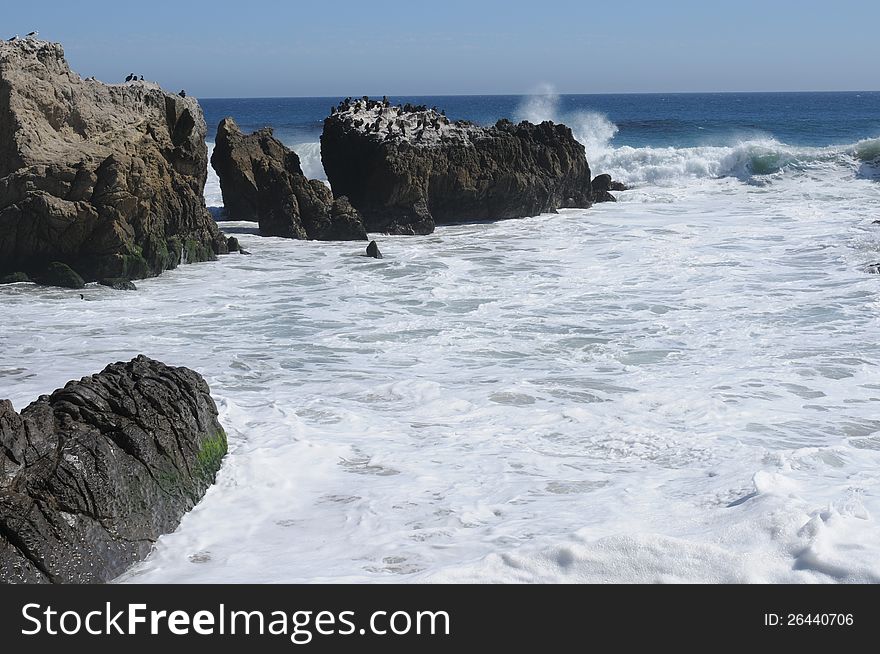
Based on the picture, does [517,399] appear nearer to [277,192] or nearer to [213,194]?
[277,192]

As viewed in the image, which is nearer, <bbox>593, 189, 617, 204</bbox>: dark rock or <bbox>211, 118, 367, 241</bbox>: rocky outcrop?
<bbox>211, 118, 367, 241</bbox>: rocky outcrop

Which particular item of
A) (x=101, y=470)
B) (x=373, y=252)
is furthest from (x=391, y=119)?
(x=101, y=470)

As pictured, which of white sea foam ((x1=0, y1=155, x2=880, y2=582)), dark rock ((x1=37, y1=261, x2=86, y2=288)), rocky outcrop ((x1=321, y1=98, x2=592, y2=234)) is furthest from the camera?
rocky outcrop ((x1=321, y1=98, x2=592, y2=234))

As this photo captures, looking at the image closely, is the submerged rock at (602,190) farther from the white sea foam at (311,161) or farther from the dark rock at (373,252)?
the dark rock at (373,252)

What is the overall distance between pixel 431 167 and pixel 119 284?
933 cm

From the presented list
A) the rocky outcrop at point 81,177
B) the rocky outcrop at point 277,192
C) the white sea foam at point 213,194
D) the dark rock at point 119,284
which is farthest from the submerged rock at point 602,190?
Result: the dark rock at point 119,284

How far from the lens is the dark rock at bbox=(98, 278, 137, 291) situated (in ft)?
49.4

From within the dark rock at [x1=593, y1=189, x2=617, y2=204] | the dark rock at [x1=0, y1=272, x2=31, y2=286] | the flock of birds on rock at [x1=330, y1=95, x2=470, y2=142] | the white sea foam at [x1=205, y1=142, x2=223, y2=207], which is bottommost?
the dark rock at [x1=0, y1=272, x2=31, y2=286]

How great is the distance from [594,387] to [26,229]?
933 centimetres

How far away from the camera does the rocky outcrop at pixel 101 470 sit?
18.0 feet

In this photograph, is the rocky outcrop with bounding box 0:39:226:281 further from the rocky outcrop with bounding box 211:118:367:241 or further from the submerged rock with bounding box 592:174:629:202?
the submerged rock with bounding box 592:174:629:202

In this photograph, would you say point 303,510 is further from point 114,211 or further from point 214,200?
point 214,200

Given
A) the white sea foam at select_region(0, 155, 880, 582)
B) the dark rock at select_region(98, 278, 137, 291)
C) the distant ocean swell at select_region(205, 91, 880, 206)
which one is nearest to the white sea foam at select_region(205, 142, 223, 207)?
the distant ocean swell at select_region(205, 91, 880, 206)

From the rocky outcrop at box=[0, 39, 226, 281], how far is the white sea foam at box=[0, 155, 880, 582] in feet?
2.23
